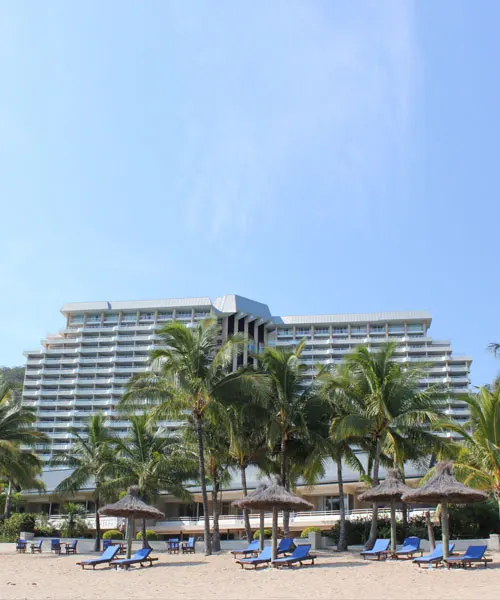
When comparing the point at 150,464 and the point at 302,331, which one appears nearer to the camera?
the point at 150,464

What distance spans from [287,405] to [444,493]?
7.95m

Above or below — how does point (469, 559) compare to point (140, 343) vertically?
below

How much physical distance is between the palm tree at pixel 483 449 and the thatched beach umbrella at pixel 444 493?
489 centimetres

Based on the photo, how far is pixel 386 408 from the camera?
2503cm

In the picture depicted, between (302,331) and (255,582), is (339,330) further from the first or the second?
(255,582)

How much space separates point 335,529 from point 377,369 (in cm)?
753

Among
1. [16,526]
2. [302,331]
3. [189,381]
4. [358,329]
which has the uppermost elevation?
[302,331]

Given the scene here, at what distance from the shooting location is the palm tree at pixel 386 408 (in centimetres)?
2500

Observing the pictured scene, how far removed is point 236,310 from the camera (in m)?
110

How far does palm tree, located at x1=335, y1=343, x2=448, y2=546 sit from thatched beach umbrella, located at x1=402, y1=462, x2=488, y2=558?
4.82 m

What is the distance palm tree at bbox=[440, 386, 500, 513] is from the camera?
24109 mm

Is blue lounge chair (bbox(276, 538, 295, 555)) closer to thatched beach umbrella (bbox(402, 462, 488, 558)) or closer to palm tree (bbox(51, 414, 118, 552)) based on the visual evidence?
thatched beach umbrella (bbox(402, 462, 488, 558))

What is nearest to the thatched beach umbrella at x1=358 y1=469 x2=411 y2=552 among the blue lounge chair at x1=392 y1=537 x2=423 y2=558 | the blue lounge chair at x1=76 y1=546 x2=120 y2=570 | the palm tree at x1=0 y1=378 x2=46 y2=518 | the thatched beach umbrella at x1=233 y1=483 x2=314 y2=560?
the blue lounge chair at x1=392 y1=537 x2=423 y2=558

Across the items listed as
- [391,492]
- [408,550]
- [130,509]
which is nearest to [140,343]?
[130,509]
